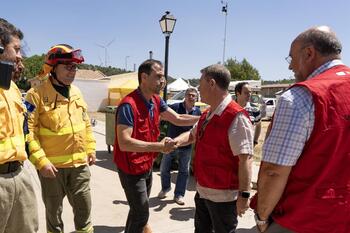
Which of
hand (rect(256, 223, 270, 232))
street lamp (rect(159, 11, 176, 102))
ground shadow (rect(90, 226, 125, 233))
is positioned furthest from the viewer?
street lamp (rect(159, 11, 176, 102))

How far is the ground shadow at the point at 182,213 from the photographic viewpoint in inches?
190

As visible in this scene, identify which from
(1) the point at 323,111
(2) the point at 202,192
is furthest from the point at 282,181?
(2) the point at 202,192

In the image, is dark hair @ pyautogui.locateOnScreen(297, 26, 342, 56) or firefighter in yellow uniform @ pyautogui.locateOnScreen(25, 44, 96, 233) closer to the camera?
dark hair @ pyautogui.locateOnScreen(297, 26, 342, 56)

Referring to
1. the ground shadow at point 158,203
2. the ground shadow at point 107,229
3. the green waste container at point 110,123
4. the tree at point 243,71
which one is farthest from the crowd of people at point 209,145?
the tree at point 243,71

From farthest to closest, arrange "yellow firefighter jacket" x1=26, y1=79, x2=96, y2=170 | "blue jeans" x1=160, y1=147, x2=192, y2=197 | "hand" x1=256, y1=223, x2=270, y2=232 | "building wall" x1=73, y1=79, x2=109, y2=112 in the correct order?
"building wall" x1=73, y1=79, x2=109, y2=112 → "blue jeans" x1=160, y1=147, x2=192, y2=197 → "yellow firefighter jacket" x1=26, y1=79, x2=96, y2=170 → "hand" x1=256, y1=223, x2=270, y2=232

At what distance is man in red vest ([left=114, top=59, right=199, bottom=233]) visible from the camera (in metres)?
3.22

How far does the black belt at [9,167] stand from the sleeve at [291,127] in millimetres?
1647

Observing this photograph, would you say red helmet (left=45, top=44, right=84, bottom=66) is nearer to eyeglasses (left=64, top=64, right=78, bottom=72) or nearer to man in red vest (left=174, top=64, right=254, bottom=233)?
eyeglasses (left=64, top=64, right=78, bottom=72)

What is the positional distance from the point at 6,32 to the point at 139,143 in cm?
139

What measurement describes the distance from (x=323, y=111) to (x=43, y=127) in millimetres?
2532

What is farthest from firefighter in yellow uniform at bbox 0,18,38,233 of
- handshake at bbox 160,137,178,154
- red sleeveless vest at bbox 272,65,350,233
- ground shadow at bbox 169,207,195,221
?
ground shadow at bbox 169,207,195,221

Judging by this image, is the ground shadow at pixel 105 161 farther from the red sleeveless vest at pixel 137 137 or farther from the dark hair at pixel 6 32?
the dark hair at pixel 6 32

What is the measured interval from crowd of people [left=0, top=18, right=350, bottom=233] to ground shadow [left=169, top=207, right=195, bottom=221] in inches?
37.0

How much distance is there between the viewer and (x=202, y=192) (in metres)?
2.86
